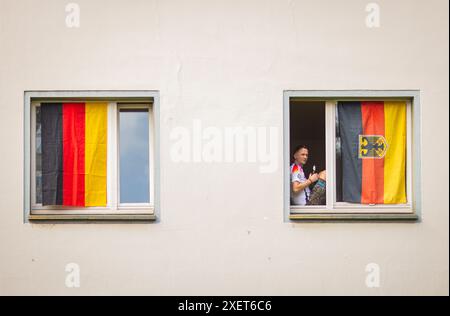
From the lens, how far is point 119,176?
6.15 metres

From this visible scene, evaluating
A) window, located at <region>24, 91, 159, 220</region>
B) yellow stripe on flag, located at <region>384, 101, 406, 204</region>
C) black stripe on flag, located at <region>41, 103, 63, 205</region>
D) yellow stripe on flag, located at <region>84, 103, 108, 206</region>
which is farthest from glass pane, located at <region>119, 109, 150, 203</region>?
yellow stripe on flag, located at <region>384, 101, 406, 204</region>

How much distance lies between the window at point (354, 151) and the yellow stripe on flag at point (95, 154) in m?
2.23

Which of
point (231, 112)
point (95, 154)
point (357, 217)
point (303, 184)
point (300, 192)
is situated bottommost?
point (357, 217)

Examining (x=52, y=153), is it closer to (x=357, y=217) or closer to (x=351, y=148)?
(x=351, y=148)

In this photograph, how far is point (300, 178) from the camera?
6.17 meters

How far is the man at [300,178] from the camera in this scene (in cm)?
616

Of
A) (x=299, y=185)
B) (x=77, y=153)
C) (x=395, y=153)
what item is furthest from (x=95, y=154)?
(x=395, y=153)

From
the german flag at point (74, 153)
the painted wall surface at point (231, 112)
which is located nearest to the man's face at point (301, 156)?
the painted wall surface at point (231, 112)

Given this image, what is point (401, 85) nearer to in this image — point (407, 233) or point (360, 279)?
point (407, 233)

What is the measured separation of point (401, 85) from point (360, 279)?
2379mm

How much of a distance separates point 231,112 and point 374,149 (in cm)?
182

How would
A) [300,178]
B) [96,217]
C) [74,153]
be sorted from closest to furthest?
[96,217] < [74,153] < [300,178]

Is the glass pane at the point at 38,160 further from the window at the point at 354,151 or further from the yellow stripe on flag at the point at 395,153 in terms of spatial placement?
the yellow stripe on flag at the point at 395,153
